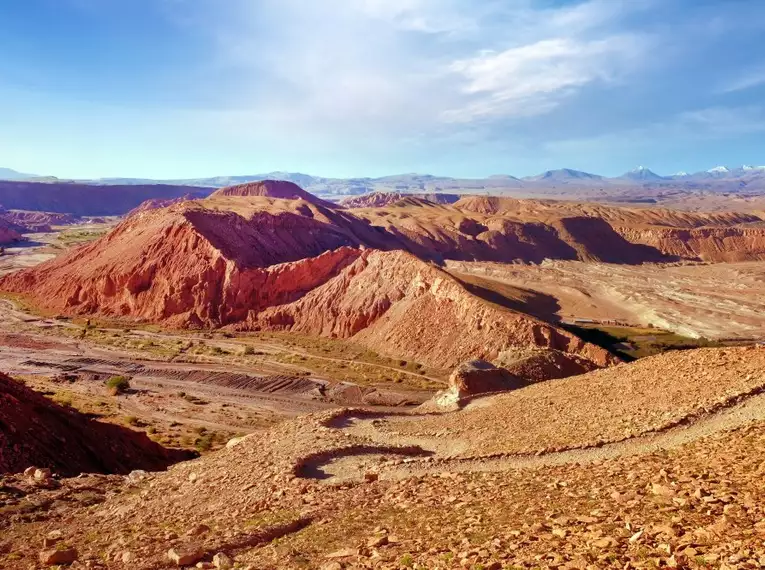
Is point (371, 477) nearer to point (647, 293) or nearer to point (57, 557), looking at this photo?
point (57, 557)

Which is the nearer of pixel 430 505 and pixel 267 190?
pixel 430 505

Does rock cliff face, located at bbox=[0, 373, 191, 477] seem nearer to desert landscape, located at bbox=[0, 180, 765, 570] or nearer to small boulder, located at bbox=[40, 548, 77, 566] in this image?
desert landscape, located at bbox=[0, 180, 765, 570]

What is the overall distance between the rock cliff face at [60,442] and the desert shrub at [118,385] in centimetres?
1608

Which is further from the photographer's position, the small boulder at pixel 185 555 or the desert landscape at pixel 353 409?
the small boulder at pixel 185 555

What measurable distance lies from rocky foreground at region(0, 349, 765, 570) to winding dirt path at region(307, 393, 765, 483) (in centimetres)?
8

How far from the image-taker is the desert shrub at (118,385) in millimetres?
40719

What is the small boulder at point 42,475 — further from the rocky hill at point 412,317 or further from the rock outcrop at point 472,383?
the rocky hill at point 412,317

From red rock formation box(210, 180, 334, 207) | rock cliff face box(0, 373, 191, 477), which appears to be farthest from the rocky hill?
red rock formation box(210, 180, 334, 207)

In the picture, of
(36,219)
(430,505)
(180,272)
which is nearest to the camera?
(430,505)

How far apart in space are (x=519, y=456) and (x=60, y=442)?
16444 mm

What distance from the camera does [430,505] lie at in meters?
11.9

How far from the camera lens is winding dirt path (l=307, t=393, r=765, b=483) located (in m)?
14.4

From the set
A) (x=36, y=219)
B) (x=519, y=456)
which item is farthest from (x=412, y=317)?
(x=36, y=219)

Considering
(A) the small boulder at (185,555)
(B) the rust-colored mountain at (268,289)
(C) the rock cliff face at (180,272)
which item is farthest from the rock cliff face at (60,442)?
(C) the rock cliff face at (180,272)
